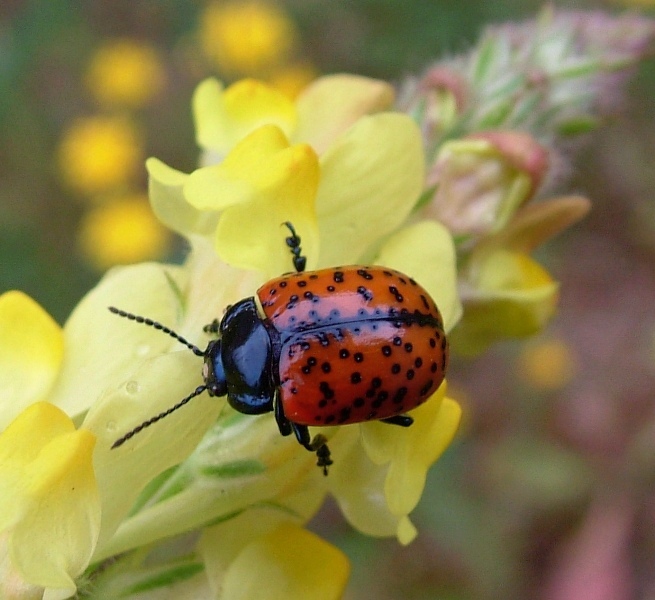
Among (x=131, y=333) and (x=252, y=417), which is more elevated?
(x=131, y=333)

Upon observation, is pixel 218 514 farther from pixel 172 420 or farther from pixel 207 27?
pixel 207 27

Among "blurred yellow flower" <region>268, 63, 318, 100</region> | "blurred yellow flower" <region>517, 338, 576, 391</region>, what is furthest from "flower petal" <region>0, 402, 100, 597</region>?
"blurred yellow flower" <region>268, 63, 318, 100</region>

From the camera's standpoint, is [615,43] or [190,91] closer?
[615,43]

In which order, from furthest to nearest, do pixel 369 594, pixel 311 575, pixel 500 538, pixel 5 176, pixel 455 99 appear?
pixel 5 176 < pixel 500 538 < pixel 369 594 < pixel 455 99 < pixel 311 575

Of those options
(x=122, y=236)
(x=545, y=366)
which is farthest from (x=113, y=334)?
Answer: (x=545, y=366)

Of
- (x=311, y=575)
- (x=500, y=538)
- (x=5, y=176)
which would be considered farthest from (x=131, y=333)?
(x=5, y=176)

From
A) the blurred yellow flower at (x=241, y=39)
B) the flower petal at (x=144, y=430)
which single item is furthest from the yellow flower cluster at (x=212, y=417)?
the blurred yellow flower at (x=241, y=39)

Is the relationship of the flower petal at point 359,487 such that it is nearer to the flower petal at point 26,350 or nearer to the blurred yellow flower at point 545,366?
the flower petal at point 26,350

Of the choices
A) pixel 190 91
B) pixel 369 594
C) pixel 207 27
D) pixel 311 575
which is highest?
pixel 311 575
